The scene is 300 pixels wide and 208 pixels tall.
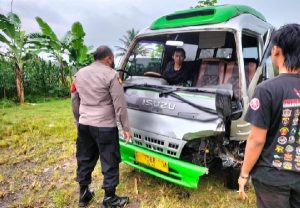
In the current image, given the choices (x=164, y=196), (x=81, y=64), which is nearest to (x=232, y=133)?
(x=164, y=196)

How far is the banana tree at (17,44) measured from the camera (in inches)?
485

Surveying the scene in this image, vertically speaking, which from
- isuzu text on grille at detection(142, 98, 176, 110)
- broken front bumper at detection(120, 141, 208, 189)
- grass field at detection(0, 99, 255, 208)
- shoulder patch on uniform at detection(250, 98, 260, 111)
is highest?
shoulder patch on uniform at detection(250, 98, 260, 111)

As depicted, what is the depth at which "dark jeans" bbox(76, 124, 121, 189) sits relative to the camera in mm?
3791

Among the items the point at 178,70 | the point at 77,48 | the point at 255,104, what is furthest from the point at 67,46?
the point at 255,104

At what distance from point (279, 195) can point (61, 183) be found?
3675 mm

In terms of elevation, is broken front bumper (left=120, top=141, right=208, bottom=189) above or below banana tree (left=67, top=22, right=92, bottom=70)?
below

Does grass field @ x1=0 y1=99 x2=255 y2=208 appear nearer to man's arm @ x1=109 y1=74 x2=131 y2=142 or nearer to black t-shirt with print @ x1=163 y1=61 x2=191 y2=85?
man's arm @ x1=109 y1=74 x2=131 y2=142

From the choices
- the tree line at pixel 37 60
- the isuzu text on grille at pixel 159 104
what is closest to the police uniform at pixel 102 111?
the isuzu text on grille at pixel 159 104

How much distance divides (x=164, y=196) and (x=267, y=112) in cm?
267

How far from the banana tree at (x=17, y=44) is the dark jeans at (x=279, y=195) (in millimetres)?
12367

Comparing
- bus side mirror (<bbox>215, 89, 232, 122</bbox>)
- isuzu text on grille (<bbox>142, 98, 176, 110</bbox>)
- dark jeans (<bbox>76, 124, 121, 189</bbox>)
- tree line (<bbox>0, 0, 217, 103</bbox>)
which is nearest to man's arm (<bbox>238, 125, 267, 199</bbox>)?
bus side mirror (<bbox>215, 89, 232, 122</bbox>)

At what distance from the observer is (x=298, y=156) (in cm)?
192

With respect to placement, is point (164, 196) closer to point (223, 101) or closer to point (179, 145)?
point (179, 145)

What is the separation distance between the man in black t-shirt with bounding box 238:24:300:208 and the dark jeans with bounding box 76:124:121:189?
7.01ft
